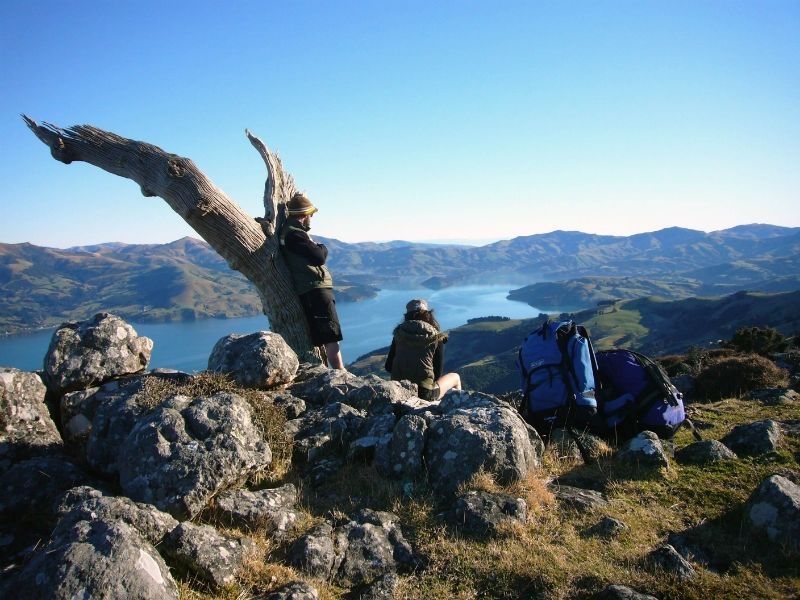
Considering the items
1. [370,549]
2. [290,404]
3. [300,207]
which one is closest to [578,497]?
[370,549]

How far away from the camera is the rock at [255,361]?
689cm

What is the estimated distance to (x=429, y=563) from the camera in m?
4.46

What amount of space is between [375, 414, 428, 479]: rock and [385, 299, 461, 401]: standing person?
262 cm

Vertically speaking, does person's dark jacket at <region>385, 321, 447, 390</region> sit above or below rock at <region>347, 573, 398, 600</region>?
above

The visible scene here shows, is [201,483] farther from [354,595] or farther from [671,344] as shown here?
[671,344]

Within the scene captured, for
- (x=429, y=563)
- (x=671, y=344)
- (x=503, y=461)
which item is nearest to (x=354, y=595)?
(x=429, y=563)

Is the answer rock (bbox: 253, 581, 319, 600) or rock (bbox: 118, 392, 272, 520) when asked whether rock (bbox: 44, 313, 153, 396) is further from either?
rock (bbox: 253, 581, 319, 600)

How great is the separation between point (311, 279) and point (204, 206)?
8.39 feet

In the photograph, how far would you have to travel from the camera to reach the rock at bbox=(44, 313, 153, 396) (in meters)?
6.41

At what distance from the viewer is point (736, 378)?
40.4 ft

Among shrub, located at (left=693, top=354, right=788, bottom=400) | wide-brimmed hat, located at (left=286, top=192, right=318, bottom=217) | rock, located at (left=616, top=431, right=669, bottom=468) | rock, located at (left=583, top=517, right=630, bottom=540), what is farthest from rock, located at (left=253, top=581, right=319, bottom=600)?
shrub, located at (left=693, top=354, right=788, bottom=400)

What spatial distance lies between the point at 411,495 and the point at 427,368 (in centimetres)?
347

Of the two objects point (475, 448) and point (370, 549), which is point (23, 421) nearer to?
point (370, 549)

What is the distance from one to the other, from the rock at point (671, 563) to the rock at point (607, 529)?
413 mm
